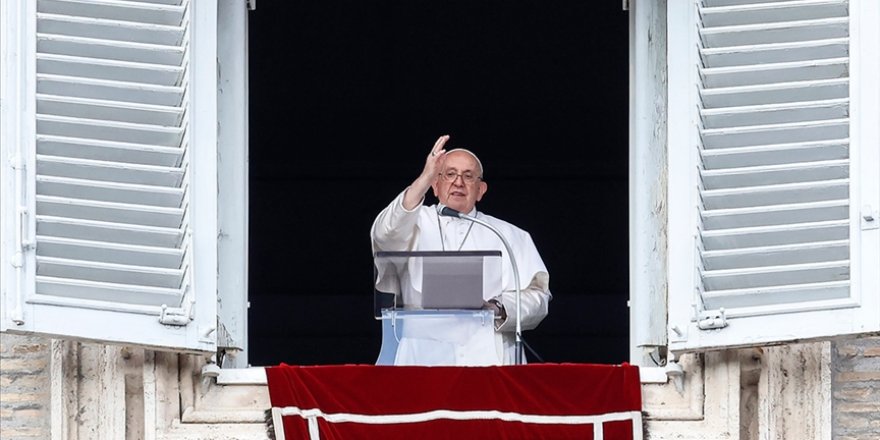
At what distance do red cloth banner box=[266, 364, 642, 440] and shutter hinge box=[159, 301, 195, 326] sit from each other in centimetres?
33

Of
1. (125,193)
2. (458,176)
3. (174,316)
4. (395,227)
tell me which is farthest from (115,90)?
(458,176)

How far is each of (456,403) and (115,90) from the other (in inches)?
56.3

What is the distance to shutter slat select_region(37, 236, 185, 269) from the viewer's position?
8.09m

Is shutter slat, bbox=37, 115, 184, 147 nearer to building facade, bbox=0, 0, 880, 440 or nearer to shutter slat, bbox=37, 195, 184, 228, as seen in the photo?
building facade, bbox=0, 0, 880, 440

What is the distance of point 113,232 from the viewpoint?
8.17 m

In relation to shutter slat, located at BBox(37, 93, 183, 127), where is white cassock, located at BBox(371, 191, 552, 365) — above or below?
below

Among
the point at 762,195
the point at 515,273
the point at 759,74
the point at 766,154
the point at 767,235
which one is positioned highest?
the point at 759,74

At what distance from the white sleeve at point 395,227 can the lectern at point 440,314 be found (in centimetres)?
27

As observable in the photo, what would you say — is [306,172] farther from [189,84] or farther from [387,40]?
[189,84]

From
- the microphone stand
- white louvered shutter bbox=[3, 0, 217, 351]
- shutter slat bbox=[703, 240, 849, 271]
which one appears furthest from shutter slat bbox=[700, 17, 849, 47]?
white louvered shutter bbox=[3, 0, 217, 351]

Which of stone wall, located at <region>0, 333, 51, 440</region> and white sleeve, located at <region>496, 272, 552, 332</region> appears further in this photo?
white sleeve, located at <region>496, 272, 552, 332</region>

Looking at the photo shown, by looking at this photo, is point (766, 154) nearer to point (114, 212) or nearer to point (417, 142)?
point (114, 212)

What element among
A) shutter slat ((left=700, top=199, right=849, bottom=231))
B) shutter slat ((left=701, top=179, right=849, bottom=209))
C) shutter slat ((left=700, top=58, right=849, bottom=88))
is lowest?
shutter slat ((left=700, top=199, right=849, bottom=231))

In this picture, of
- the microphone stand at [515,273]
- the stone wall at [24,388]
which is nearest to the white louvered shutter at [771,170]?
the microphone stand at [515,273]
